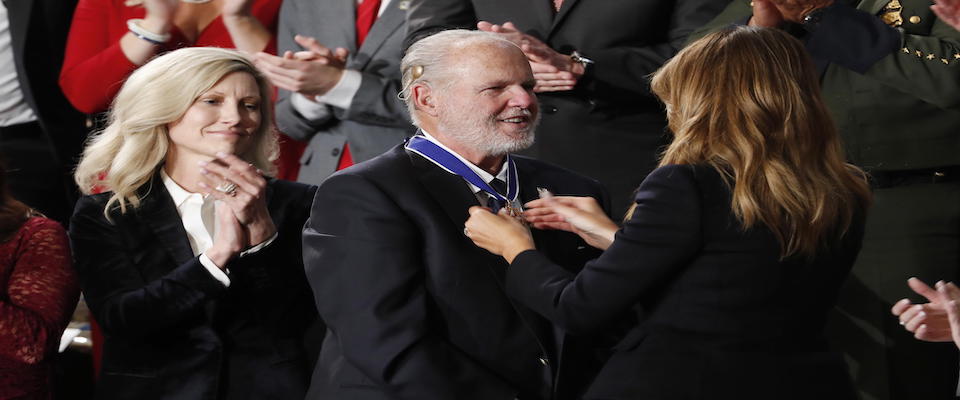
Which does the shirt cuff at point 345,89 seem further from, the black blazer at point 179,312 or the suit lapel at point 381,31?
the black blazer at point 179,312

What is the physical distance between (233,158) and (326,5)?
4.11 ft

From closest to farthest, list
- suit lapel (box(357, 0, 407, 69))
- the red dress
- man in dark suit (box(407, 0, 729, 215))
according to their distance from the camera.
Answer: the red dress < man in dark suit (box(407, 0, 729, 215)) < suit lapel (box(357, 0, 407, 69))

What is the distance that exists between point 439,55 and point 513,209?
1.49 ft

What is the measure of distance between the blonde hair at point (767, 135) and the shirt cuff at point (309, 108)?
1842 mm

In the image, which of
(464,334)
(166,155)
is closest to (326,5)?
(166,155)

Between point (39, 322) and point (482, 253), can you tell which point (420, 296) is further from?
point (39, 322)

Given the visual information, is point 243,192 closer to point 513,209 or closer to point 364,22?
point 513,209

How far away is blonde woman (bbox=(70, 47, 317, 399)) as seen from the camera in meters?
3.26

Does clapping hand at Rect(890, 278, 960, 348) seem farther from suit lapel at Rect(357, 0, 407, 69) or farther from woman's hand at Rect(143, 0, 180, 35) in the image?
woman's hand at Rect(143, 0, 180, 35)

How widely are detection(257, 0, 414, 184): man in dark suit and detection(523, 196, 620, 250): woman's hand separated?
47.8 inches

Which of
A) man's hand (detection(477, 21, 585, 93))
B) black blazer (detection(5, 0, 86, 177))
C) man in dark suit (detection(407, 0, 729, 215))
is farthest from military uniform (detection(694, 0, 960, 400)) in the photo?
black blazer (detection(5, 0, 86, 177))

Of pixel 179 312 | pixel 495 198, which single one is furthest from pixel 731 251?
pixel 179 312

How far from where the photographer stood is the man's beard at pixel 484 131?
117 inches

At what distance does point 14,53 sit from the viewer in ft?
15.7
